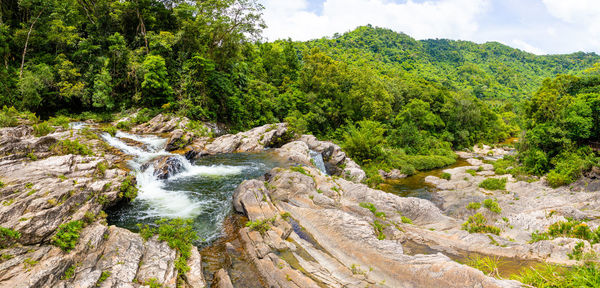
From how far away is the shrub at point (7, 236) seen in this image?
6.95 metres

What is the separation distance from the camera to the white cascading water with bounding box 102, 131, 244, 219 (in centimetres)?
1334

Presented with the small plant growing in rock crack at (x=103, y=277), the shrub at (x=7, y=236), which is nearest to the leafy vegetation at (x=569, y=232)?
the small plant growing in rock crack at (x=103, y=277)

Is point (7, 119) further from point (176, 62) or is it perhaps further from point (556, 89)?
point (556, 89)

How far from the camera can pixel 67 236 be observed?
25.3 ft

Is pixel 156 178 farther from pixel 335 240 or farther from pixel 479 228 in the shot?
pixel 479 228

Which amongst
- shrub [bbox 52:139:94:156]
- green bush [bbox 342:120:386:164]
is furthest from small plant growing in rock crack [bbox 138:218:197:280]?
green bush [bbox 342:120:386:164]

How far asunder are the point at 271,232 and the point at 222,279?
280 cm

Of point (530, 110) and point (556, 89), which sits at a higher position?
point (556, 89)

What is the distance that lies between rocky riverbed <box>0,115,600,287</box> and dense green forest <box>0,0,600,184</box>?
10.4 metres

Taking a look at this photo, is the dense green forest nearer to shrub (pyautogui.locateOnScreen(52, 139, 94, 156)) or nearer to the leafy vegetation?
shrub (pyautogui.locateOnScreen(52, 139, 94, 156))

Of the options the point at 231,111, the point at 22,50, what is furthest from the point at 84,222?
the point at 22,50

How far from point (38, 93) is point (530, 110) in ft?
171

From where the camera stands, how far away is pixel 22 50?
2688cm

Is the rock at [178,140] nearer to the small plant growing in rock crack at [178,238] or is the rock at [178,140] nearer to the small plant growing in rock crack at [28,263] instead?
the small plant growing in rock crack at [178,238]
